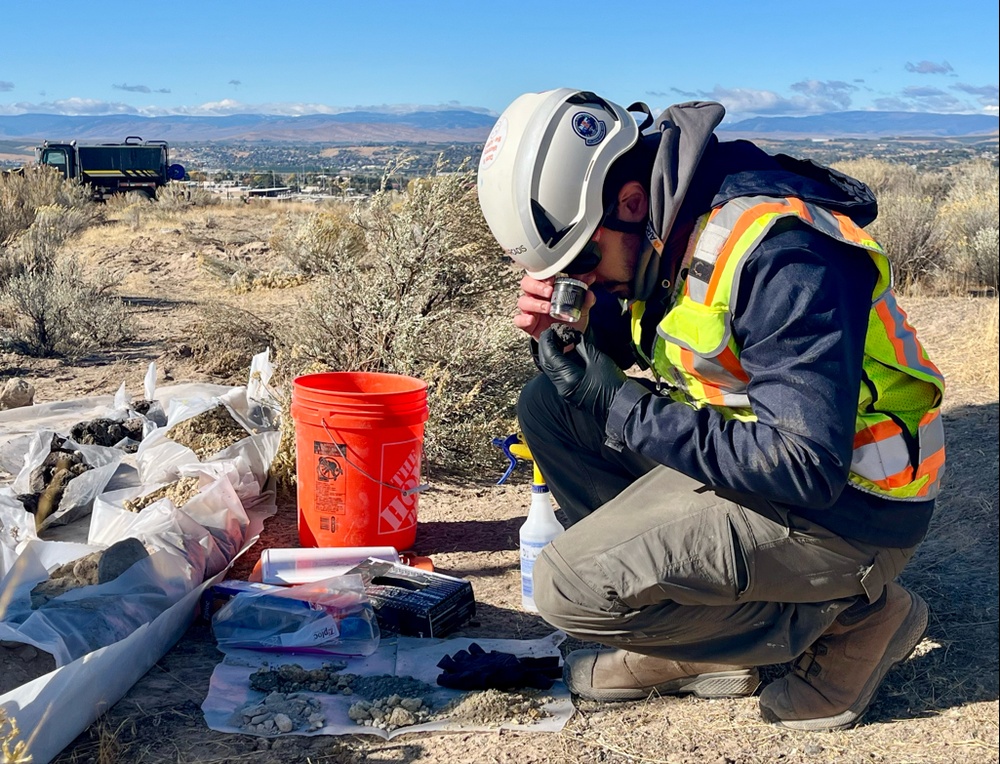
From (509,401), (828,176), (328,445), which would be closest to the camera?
(828,176)

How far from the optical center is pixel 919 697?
302 cm

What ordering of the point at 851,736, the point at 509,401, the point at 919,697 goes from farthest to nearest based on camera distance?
the point at 509,401, the point at 919,697, the point at 851,736

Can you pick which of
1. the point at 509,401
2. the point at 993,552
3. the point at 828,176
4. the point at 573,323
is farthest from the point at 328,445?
the point at 993,552

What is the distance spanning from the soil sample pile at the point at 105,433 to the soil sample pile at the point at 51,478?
0.76 feet

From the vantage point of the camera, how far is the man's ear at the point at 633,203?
8.54ft

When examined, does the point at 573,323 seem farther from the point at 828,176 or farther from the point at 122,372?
the point at 122,372

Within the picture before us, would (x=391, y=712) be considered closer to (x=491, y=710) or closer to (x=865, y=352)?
(x=491, y=710)

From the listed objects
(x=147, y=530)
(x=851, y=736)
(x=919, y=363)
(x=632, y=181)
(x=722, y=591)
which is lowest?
(x=851, y=736)

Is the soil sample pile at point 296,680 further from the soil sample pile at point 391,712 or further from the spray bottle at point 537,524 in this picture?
the spray bottle at point 537,524

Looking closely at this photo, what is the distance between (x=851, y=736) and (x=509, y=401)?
3022 mm

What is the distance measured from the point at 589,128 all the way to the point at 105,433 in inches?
124

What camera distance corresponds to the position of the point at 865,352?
2459mm

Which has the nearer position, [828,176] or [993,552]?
[828,176]

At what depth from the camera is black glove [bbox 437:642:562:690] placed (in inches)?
117
